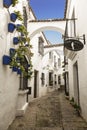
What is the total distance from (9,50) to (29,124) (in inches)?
105

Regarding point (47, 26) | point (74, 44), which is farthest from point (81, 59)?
point (47, 26)

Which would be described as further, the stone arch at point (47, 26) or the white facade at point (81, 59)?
the stone arch at point (47, 26)

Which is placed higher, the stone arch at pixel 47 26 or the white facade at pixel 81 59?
the stone arch at pixel 47 26

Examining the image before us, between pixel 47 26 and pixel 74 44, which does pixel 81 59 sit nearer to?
pixel 74 44

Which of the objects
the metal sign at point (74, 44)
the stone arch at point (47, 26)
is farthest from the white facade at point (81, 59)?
the stone arch at point (47, 26)

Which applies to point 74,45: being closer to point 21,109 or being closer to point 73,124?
point 73,124

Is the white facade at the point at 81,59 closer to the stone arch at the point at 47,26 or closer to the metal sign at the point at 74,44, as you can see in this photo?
the metal sign at the point at 74,44

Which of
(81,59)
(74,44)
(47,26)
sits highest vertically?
(47,26)

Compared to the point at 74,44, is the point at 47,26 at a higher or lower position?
higher

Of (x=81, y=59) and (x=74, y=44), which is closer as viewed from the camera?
(x=74, y=44)

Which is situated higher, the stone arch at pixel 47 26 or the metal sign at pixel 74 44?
the stone arch at pixel 47 26

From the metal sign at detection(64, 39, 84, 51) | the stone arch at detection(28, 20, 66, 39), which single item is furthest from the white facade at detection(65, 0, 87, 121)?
the stone arch at detection(28, 20, 66, 39)

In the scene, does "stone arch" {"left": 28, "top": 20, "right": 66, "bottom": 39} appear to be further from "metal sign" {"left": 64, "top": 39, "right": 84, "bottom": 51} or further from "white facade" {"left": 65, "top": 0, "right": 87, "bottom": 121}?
"metal sign" {"left": 64, "top": 39, "right": 84, "bottom": 51}

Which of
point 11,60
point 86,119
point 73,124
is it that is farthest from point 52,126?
point 11,60
